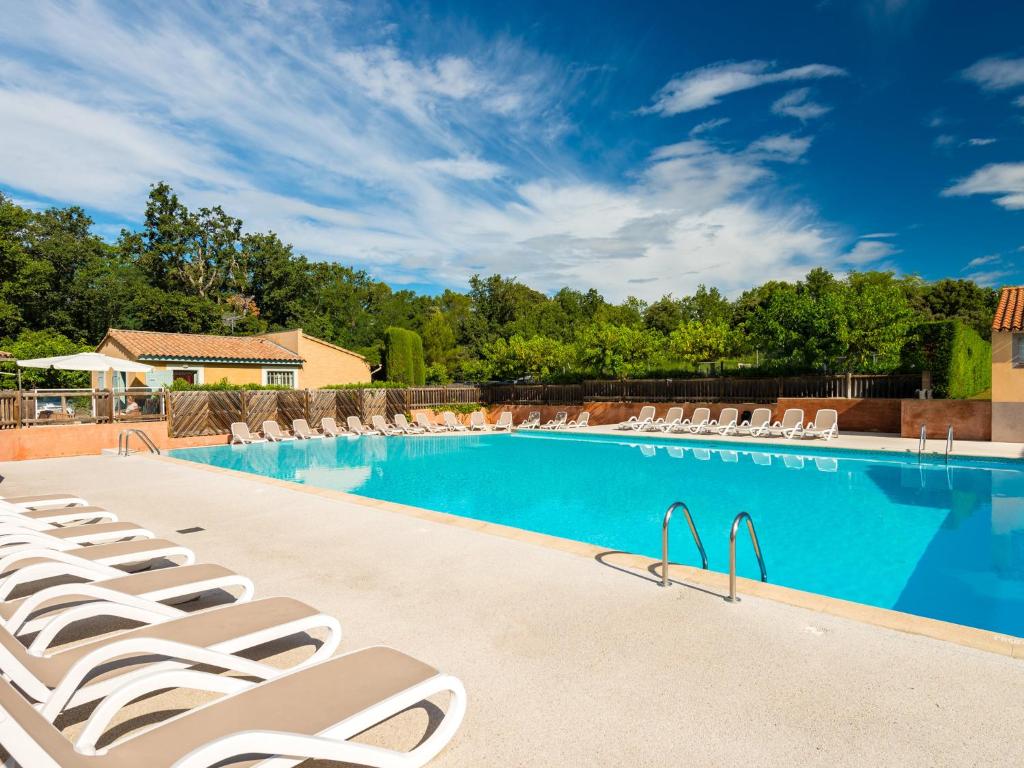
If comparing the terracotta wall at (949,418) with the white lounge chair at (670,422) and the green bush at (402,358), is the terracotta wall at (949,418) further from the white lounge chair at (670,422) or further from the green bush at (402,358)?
the green bush at (402,358)

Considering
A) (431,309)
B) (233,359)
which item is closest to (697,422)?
(233,359)

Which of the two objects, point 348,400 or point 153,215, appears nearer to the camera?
point 348,400

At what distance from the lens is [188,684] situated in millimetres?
2268

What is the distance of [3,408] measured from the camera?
44.4ft

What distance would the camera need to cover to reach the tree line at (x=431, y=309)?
62.1 ft

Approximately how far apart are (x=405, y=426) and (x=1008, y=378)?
17.6 meters

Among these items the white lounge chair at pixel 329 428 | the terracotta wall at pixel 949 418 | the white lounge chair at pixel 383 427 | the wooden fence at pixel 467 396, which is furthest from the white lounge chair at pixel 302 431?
the terracotta wall at pixel 949 418

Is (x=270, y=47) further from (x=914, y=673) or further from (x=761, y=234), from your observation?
(x=761, y=234)

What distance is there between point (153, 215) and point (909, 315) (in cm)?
4692

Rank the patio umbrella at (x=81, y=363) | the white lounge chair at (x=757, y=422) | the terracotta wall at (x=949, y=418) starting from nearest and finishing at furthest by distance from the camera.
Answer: the terracotta wall at (x=949, y=418), the patio umbrella at (x=81, y=363), the white lounge chair at (x=757, y=422)

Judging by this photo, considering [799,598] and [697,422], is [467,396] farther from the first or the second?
[799,598]

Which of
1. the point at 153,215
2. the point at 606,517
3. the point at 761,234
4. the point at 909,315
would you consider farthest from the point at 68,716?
the point at 153,215

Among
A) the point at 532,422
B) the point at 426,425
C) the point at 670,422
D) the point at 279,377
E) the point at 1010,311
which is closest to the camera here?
the point at 1010,311

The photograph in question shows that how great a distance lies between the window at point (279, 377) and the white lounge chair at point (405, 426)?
8.39 metres
